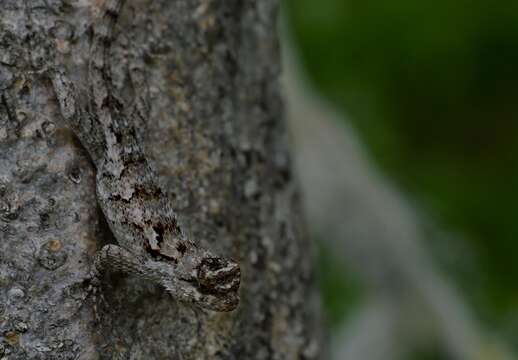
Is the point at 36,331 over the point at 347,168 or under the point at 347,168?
over

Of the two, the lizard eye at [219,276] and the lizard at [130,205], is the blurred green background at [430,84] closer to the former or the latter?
the lizard at [130,205]

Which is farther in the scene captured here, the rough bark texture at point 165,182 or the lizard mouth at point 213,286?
the lizard mouth at point 213,286

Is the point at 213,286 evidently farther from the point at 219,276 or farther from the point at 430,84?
the point at 430,84

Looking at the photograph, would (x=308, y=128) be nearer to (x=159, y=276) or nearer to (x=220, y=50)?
(x=220, y=50)

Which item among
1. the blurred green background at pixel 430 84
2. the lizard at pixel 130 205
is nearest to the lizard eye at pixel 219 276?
the lizard at pixel 130 205

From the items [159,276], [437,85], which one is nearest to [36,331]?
[159,276]

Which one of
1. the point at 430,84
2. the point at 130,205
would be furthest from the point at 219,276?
the point at 430,84
